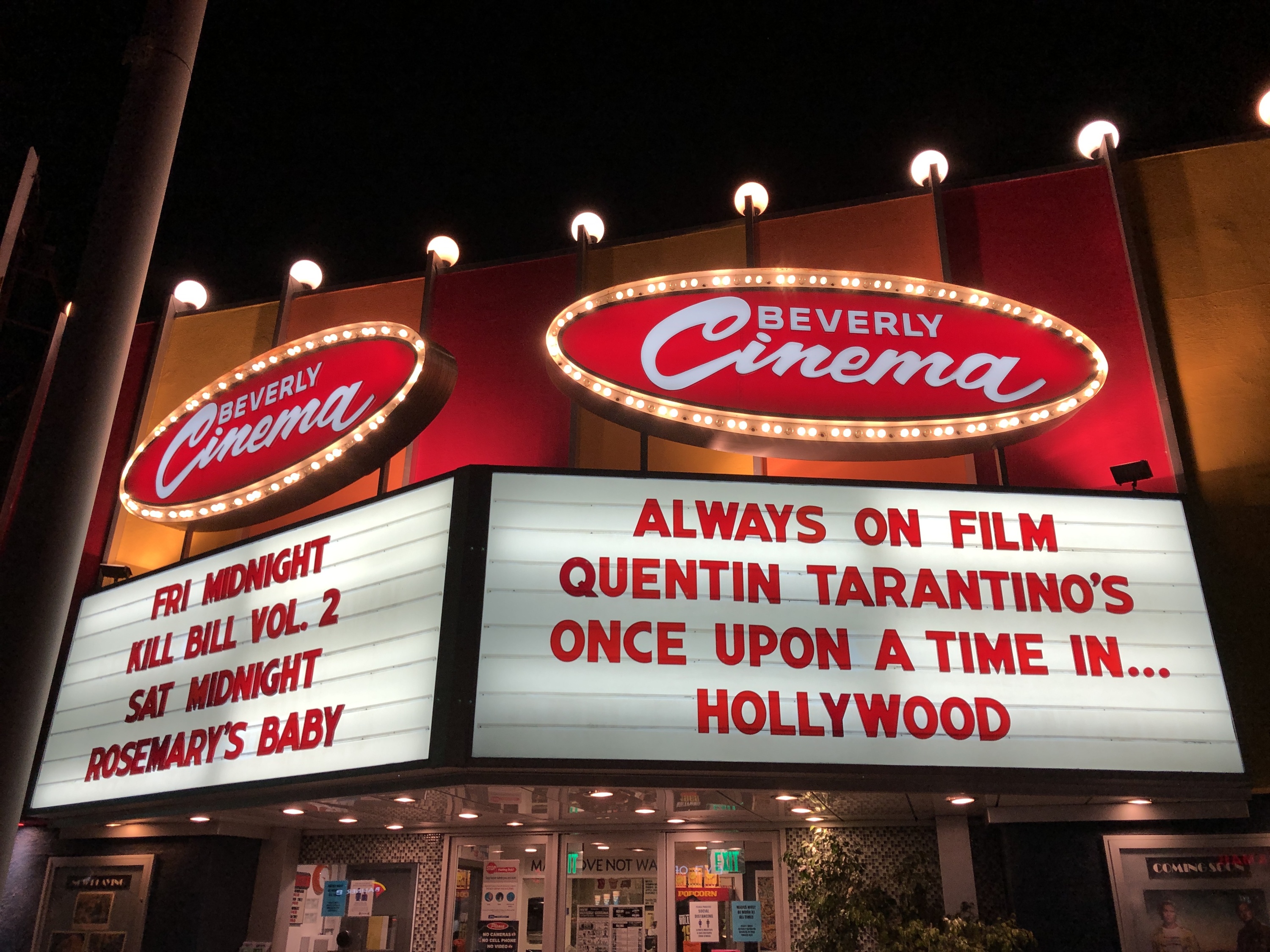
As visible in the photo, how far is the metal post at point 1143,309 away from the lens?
7.18 m

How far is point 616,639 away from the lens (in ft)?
18.5

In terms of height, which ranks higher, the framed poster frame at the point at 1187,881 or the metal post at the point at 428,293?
the metal post at the point at 428,293

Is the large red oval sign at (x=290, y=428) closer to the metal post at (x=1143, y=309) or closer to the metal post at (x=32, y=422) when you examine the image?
the metal post at (x=32, y=422)

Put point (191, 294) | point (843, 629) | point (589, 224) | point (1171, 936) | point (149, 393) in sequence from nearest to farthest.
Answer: point (843, 629), point (1171, 936), point (589, 224), point (149, 393), point (191, 294)

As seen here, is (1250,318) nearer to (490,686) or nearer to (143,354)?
(490,686)

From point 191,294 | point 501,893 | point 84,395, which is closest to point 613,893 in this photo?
point 501,893

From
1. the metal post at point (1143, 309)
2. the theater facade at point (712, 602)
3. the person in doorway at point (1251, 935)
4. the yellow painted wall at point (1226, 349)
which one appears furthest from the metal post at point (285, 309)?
the person in doorway at point (1251, 935)

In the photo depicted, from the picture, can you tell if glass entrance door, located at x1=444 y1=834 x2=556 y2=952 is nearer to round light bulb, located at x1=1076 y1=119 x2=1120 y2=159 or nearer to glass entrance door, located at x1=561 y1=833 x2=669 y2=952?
glass entrance door, located at x1=561 y1=833 x2=669 y2=952

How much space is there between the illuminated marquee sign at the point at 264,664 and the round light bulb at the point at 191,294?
4.02 m

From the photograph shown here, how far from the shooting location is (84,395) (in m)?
4.41

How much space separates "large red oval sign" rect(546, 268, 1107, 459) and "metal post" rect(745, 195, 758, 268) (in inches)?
77.2

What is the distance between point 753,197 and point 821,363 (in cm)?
298

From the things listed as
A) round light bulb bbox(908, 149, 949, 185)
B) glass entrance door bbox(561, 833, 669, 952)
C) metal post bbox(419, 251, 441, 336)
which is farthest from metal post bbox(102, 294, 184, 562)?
round light bulb bbox(908, 149, 949, 185)

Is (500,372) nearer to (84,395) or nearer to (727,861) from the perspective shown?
(84,395)
